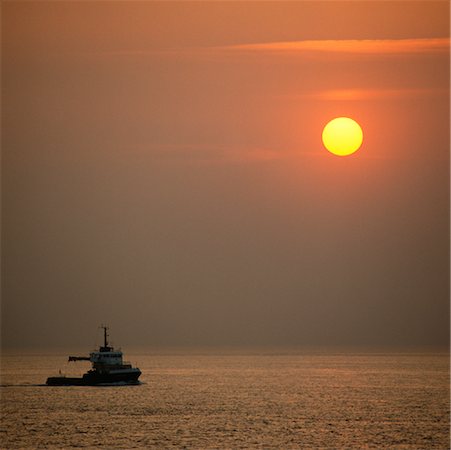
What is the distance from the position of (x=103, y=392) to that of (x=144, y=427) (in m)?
46.1

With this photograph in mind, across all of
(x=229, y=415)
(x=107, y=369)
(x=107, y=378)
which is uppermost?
(x=107, y=369)

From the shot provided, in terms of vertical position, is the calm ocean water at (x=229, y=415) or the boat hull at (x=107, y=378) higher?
the boat hull at (x=107, y=378)

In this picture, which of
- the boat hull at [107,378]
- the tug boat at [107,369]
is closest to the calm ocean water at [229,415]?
the boat hull at [107,378]

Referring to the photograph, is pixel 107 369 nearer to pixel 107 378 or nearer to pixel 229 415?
pixel 107 378

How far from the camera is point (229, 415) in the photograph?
106 m

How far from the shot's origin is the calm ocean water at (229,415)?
85.2m

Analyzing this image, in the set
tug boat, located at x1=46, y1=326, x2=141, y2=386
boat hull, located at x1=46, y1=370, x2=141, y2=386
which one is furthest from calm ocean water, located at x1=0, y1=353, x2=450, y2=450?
tug boat, located at x1=46, y1=326, x2=141, y2=386

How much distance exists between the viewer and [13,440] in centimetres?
8831

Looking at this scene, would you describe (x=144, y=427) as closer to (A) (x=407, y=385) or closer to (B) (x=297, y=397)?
(B) (x=297, y=397)

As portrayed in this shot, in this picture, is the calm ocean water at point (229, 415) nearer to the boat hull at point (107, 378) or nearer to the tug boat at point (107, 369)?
the boat hull at point (107, 378)

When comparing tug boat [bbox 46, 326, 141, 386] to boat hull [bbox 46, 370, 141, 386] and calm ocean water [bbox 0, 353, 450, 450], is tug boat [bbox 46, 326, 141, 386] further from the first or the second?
calm ocean water [bbox 0, 353, 450, 450]

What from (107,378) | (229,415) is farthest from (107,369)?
(229,415)

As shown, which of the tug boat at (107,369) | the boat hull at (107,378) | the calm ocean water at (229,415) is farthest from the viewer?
the boat hull at (107,378)

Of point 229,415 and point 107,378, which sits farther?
point 107,378
